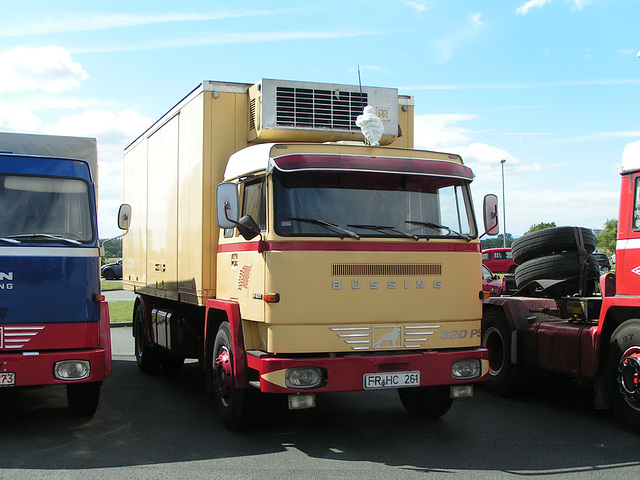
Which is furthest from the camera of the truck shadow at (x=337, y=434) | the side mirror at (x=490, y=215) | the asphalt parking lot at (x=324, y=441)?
the side mirror at (x=490, y=215)

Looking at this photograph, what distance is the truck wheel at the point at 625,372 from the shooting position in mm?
6953

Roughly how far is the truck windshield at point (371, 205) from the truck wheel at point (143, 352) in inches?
214

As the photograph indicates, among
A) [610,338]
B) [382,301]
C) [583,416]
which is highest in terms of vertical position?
[382,301]

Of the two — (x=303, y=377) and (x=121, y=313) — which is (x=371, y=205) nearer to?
(x=303, y=377)

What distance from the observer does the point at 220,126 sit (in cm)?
803

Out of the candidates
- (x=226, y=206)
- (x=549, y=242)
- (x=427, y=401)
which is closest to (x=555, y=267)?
(x=549, y=242)

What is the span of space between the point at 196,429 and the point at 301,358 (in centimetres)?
179

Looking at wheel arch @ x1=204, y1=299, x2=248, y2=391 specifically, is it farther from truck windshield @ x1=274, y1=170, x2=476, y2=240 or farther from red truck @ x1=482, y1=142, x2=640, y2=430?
red truck @ x1=482, y1=142, x2=640, y2=430

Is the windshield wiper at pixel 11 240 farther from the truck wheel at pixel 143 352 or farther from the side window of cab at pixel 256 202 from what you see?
the truck wheel at pixel 143 352

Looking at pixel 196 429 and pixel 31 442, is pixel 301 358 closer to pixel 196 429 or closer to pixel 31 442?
pixel 196 429

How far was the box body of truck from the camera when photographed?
22.4 ft

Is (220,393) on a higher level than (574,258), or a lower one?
lower

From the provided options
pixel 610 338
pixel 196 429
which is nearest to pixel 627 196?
pixel 610 338

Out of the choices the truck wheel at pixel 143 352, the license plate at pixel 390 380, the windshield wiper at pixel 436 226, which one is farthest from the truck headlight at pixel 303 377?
the truck wheel at pixel 143 352
